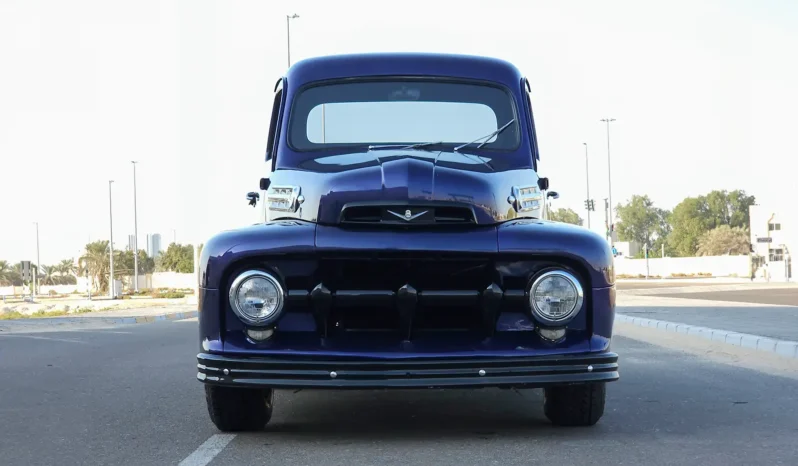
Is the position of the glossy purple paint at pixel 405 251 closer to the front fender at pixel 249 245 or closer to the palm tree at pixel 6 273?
the front fender at pixel 249 245

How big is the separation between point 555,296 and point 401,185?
3.31ft

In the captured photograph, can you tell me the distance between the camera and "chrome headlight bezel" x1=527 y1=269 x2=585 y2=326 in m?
5.22

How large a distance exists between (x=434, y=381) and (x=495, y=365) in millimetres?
319

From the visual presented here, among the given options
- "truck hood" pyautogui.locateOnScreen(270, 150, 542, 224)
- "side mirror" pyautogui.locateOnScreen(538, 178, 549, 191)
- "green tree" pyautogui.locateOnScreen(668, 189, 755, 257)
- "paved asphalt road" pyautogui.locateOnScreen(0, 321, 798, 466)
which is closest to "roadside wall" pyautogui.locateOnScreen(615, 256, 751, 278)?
"green tree" pyautogui.locateOnScreen(668, 189, 755, 257)

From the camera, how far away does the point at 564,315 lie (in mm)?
5250

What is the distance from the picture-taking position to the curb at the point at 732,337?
500 inches

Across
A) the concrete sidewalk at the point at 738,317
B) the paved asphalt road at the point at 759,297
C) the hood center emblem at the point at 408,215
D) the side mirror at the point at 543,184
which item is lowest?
the paved asphalt road at the point at 759,297

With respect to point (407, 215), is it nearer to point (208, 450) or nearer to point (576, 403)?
point (576, 403)

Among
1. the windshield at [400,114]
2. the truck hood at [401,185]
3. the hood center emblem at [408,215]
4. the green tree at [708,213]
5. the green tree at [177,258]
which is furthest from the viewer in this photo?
the green tree at [708,213]

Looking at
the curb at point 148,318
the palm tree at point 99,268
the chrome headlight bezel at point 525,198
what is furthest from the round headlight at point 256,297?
the palm tree at point 99,268

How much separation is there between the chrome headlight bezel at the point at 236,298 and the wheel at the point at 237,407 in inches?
24.1

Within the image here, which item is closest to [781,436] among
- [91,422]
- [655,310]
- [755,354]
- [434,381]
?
[434,381]

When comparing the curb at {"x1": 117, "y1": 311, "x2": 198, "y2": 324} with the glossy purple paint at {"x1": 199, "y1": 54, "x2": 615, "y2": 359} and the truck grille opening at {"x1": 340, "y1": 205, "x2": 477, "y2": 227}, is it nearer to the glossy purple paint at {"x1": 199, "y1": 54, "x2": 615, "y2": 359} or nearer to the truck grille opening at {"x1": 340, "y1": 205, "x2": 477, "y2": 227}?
the glossy purple paint at {"x1": 199, "y1": 54, "x2": 615, "y2": 359}

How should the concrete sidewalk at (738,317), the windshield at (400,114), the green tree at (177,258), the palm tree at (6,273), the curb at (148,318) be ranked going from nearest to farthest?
1. the windshield at (400,114)
2. the concrete sidewalk at (738,317)
3. the curb at (148,318)
4. the green tree at (177,258)
5. the palm tree at (6,273)
